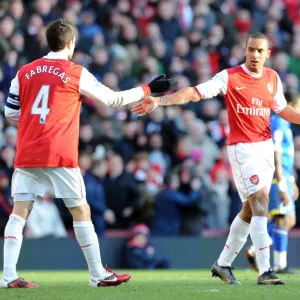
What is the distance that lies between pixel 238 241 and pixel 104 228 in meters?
6.38

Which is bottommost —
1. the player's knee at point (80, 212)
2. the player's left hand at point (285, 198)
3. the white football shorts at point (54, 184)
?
the player's knee at point (80, 212)

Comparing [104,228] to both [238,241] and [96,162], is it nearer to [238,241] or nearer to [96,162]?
[96,162]

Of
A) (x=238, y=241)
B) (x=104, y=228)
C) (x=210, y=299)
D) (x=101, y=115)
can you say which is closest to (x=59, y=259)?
(x=104, y=228)

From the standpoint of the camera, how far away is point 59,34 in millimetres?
9398

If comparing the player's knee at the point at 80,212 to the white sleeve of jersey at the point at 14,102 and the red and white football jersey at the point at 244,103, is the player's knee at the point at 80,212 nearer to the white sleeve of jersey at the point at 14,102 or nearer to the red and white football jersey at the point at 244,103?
the white sleeve of jersey at the point at 14,102

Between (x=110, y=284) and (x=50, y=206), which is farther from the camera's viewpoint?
(x=50, y=206)

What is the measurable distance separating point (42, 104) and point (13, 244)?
129 centimetres

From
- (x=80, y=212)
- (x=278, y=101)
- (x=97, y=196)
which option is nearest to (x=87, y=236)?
(x=80, y=212)

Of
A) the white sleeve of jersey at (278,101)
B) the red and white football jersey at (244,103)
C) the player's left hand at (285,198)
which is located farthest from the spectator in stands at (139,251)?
the red and white football jersey at (244,103)

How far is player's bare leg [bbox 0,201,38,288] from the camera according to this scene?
9289mm

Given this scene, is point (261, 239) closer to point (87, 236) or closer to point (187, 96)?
point (187, 96)

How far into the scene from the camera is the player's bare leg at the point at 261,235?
32.4 ft

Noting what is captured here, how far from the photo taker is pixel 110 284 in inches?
376

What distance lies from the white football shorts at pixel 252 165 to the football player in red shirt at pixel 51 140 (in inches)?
59.2
